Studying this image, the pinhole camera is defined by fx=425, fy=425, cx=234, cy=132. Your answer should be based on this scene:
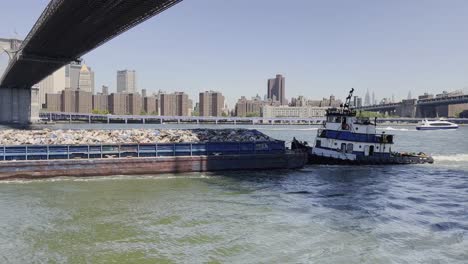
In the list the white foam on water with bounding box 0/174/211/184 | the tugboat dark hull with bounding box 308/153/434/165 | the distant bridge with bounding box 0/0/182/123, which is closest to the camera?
the white foam on water with bounding box 0/174/211/184

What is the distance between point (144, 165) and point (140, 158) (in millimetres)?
530

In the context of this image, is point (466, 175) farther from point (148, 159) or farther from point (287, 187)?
point (148, 159)

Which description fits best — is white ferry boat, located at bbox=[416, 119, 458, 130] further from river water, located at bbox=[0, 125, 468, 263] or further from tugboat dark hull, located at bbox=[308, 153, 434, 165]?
river water, located at bbox=[0, 125, 468, 263]

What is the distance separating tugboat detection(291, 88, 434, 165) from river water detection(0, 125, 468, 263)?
6773 mm

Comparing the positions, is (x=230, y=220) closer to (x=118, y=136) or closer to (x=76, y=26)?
(x=118, y=136)

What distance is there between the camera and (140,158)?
1097 inches

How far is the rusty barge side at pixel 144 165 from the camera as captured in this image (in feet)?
83.8

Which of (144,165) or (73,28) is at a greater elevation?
(73,28)

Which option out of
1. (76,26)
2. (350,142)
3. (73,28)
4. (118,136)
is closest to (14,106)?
(73,28)

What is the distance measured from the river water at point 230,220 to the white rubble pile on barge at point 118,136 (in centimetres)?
441

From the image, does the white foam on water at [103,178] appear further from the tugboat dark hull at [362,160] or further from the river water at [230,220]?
the tugboat dark hull at [362,160]

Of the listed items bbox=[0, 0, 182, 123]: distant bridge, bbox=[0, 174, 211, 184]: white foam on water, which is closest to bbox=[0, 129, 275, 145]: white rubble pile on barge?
bbox=[0, 174, 211, 184]: white foam on water

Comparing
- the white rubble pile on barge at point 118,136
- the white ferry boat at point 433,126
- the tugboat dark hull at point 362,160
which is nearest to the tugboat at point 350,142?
the tugboat dark hull at point 362,160

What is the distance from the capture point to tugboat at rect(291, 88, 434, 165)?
114 ft
